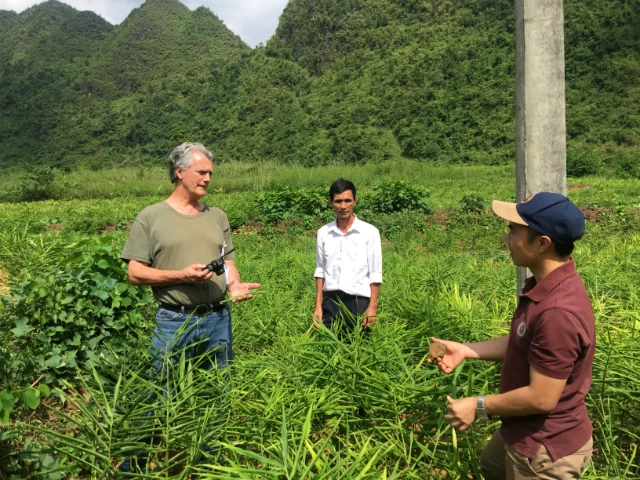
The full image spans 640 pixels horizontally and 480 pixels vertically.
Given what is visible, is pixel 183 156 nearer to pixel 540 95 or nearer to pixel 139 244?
pixel 139 244

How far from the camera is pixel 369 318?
9.54ft

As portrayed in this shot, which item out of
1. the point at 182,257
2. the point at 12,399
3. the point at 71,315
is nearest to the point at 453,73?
the point at 71,315

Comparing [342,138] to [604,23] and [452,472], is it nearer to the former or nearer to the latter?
[604,23]

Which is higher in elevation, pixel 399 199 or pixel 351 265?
pixel 351 265

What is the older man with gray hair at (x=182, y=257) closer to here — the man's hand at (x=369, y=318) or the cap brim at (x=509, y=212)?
the man's hand at (x=369, y=318)

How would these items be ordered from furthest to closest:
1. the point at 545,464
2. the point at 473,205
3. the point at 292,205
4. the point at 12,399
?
the point at 292,205
the point at 473,205
the point at 12,399
the point at 545,464

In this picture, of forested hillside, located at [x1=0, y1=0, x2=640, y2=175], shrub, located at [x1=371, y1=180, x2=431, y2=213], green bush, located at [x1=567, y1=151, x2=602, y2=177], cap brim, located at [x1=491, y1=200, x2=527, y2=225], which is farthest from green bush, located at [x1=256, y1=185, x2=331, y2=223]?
forested hillside, located at [x1=0, y1=0, x2=640, y2=175]

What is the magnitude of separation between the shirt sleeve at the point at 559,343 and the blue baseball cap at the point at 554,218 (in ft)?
0.76

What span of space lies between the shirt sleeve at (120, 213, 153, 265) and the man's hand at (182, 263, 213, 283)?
26cm

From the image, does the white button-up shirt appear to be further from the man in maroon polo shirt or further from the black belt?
the man in maroon polo shirt

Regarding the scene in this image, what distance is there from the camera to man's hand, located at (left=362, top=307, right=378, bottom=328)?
9.39 ft

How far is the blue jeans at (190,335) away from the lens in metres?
2.21

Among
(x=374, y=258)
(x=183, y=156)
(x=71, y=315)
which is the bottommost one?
(x=71, y=315)

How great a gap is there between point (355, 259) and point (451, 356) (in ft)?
4.45
